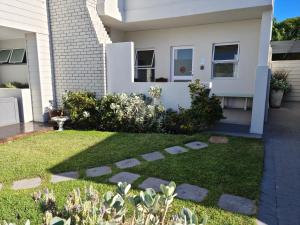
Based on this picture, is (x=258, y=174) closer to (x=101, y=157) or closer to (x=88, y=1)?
(x=101, y=157)

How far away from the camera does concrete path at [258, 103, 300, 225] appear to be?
2943 millimetres

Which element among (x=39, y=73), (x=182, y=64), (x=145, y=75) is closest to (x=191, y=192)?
(x=39, y=73)

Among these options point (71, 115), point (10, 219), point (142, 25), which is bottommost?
point (10, 219)

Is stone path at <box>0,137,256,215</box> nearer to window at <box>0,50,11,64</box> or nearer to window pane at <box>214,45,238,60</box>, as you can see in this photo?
window pane at <box>214,45,238,60</box>

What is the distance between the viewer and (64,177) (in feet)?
13.1

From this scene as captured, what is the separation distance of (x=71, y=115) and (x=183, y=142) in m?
3.59

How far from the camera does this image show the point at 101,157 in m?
4.87

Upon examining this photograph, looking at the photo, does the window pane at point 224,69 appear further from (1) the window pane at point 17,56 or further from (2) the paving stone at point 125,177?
(1) the window pane at point 17,56

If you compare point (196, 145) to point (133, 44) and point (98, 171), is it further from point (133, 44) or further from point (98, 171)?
point (133, 44)

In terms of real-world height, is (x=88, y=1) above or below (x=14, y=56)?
above

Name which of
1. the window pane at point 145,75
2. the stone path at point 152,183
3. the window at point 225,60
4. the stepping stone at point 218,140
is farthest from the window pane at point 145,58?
the stone path at point 152,183

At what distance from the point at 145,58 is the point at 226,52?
3370 millimetres

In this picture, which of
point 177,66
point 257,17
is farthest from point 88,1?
point 257,17

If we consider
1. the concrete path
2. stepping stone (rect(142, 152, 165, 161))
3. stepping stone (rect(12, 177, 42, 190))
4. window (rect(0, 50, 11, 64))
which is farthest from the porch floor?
the concrete path
